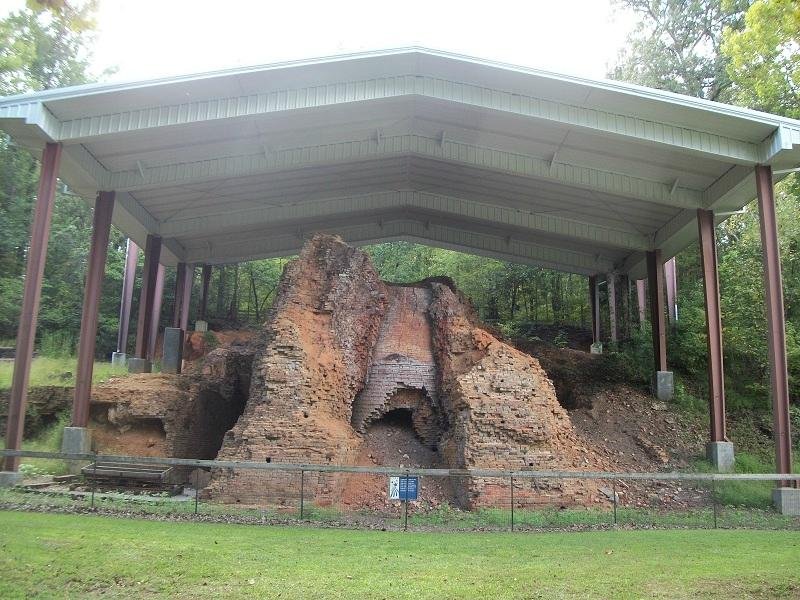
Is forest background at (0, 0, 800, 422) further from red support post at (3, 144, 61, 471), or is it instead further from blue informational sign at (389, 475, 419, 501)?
blue informational sign at (389, 475, 419, 501)

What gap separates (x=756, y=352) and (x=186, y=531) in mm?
21174

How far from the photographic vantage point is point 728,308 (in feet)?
81.9

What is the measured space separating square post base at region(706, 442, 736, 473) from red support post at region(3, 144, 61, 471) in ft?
62.2

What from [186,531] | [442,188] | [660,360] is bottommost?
[186,531]

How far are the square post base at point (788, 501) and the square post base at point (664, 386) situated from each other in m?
8.57

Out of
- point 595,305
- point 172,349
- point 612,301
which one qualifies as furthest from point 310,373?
point 595,305

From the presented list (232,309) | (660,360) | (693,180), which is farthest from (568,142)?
(232,309)

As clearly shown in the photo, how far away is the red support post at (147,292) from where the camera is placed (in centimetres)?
2581

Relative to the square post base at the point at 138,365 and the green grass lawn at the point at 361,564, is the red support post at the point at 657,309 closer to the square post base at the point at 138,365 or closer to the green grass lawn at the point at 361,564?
the green grass lawn at the point at 361,564

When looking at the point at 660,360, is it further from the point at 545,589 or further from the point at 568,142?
the point at 545,589

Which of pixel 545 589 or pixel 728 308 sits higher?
pixel 728 308

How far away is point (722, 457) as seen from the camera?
1947cm

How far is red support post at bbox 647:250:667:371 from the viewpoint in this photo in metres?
25.0

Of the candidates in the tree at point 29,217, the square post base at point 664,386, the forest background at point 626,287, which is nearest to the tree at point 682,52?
the forest background at point 626,287
